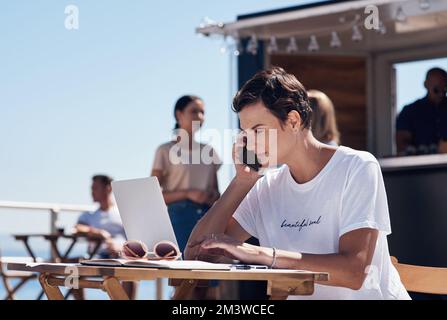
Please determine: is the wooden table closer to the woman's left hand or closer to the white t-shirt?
the woman's left hand

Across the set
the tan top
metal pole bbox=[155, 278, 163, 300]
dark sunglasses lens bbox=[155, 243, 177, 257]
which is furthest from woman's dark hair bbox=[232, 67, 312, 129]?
metal pole bbox=[155, 278, 163, 300]

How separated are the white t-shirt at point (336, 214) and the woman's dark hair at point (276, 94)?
0.66ft

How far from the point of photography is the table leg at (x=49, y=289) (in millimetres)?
2598

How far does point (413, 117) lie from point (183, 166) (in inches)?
85.2

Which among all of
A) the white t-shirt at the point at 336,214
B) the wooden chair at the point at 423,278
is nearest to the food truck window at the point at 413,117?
the wooden chair at the point at 423,278

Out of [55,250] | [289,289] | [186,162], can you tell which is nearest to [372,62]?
[186,162]

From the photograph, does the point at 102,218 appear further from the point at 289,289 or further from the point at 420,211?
the point at 289,289

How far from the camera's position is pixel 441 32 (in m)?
7.60

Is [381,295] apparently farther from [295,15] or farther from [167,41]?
[167,41]

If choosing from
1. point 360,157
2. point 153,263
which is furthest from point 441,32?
point 153,263

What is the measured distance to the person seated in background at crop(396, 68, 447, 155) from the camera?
6.70 metres

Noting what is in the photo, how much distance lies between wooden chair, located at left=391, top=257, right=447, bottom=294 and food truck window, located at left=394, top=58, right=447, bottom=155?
3602 millimetres

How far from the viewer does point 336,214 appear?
8.90 ft
